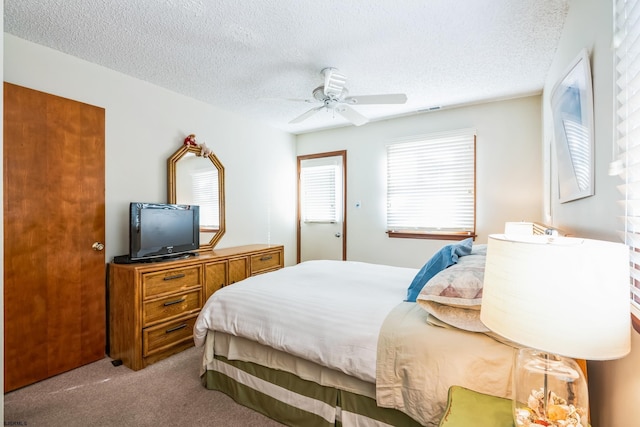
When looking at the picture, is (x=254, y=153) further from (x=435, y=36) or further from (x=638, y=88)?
(x=638, y=88)

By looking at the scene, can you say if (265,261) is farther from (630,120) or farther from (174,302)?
(630,120)

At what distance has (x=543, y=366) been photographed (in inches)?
36.6

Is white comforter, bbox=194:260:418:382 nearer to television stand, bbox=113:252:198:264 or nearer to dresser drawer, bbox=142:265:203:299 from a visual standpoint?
dresser drawer, bbox=142:265:203:299

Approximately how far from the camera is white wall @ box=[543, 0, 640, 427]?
35.4 inches

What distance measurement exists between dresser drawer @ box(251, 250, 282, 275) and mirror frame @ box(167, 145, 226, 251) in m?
0.55

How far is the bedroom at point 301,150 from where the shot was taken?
4.08ft

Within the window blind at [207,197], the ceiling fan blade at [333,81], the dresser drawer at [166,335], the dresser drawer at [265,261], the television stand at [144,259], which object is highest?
the ceiling fan blade at [333,81]

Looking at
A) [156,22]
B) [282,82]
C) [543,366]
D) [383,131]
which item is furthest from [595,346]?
[383,131]

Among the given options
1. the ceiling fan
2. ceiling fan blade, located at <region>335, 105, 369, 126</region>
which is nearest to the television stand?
the ceiling fan

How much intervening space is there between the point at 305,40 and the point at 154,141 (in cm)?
186

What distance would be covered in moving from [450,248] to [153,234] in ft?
8.24

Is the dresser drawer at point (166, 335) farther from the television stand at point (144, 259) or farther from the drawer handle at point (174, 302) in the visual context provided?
the television stand at point (144, 259)

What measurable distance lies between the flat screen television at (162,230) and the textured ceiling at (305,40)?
4.19 ft

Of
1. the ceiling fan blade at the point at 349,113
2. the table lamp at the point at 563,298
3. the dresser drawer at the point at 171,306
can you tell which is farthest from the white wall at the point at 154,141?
the table lamp at the point at 563,298
